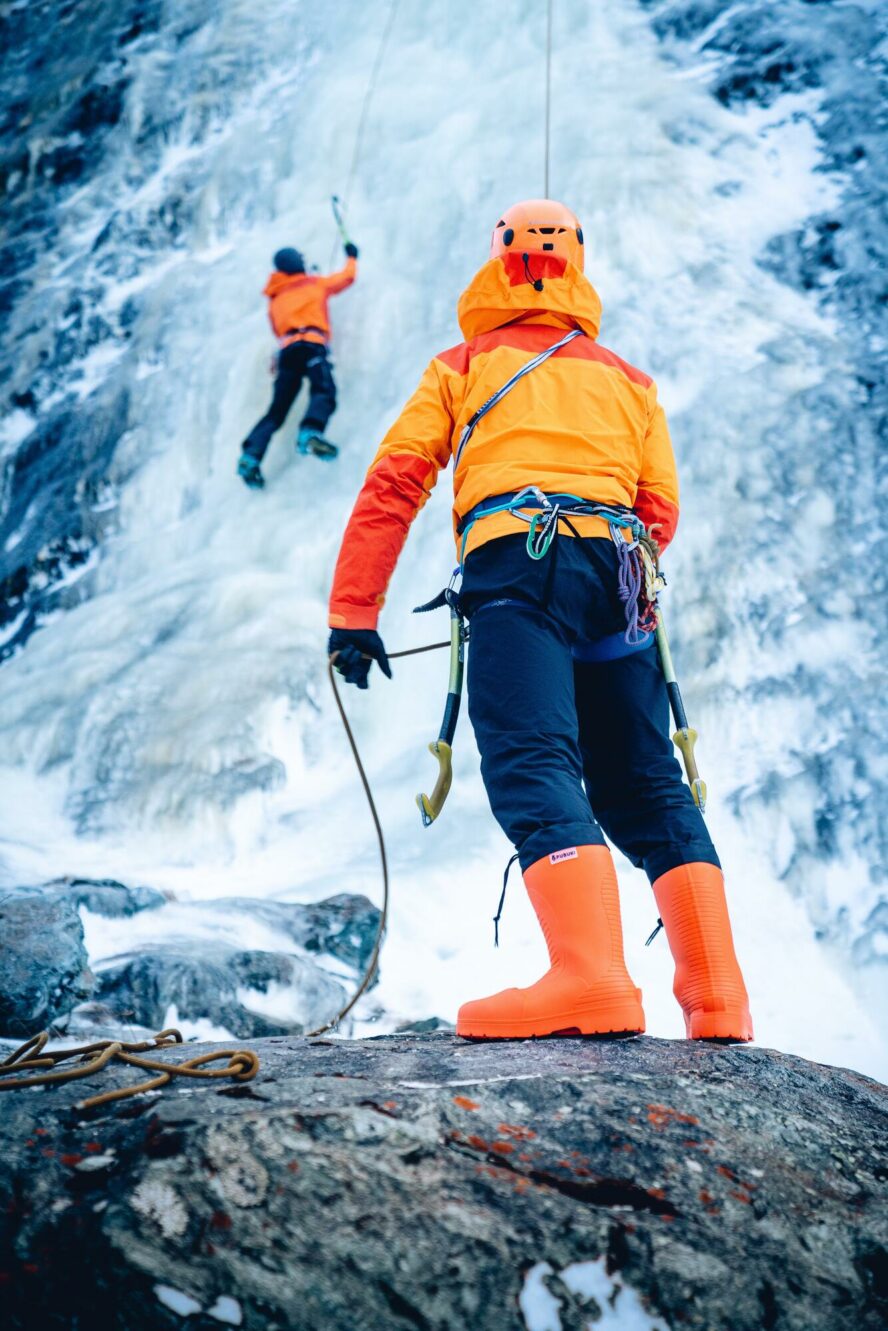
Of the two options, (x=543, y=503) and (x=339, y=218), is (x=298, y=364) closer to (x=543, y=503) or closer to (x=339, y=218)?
(x=339, y=218)

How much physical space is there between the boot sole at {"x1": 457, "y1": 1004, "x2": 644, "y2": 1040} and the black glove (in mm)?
764

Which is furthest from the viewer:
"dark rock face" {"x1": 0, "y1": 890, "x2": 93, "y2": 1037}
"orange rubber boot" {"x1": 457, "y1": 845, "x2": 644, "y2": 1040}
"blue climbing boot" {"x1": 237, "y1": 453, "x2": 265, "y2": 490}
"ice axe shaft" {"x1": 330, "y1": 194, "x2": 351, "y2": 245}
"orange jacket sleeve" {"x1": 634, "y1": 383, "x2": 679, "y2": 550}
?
"ice axe shaft" {"x1": 330, "y1": 194, "x2": 351, "y2": 245}

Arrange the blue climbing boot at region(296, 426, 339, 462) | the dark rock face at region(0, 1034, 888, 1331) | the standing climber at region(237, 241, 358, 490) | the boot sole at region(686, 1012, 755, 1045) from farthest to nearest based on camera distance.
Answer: the standing climber at region(237, 241, 358, 490), the blue climbing boot at region(296, 426, 339, 462), the boot sole at region(686, 1012, 755, 1045), the dark rock face at region(0, 1034, 888, 1331)

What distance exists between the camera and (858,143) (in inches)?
242

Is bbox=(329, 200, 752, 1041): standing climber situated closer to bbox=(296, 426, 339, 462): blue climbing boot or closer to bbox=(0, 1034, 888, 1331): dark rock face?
bbox=(0, 1034, 888, 1331): dark rock face

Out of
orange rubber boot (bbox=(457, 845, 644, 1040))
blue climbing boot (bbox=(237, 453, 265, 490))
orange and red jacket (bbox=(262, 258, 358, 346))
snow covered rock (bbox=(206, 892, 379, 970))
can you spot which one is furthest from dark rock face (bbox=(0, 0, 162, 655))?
orange rubber boot (bbox=(457, 845, 644, 1040))

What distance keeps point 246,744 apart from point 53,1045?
271cm

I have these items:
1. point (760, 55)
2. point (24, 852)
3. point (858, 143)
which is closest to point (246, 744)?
point (24, 852)

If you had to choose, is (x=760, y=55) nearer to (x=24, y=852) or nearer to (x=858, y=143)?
(x=858, y=143)

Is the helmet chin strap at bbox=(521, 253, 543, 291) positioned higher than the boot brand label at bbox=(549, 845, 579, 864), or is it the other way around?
the helmet chin strap at bbox=(521, 253, 543, 291)

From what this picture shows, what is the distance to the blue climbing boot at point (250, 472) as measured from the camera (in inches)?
262

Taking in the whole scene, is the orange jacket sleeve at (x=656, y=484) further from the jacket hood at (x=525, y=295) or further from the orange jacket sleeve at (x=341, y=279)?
the orange jacket sleeve at (x=341, y=279)

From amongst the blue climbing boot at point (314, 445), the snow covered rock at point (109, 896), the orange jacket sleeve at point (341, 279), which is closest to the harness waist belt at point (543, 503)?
the snow covered rock at point (109, 896)

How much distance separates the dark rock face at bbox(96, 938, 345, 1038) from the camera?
3199mm
